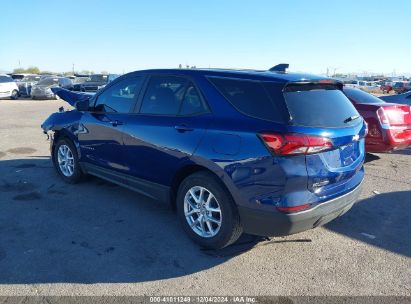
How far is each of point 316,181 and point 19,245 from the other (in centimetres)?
296

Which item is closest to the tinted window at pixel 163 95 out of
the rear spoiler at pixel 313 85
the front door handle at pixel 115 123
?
the front door handle at pixel 115 123

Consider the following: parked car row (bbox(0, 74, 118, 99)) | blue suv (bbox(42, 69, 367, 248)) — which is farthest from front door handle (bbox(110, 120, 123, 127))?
parked car row (bbox(0, 74, 118, 99))

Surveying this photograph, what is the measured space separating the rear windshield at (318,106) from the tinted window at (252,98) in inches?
4.4

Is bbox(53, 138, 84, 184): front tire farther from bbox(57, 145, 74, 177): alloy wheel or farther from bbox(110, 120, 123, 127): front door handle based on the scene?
bbox(110, 120, 123, 127): front door handle

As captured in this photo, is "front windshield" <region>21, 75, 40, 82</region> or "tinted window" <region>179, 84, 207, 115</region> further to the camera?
"front windshield" <region>21, 75, 40, 82</region>

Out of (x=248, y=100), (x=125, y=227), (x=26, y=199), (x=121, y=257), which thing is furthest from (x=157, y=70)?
(x=26, y=199)

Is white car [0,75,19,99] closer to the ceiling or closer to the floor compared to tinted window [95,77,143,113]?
closer to the floor

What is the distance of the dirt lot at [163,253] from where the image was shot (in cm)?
321

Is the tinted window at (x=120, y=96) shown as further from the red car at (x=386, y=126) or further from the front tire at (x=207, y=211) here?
the red car at (x=386, y=126)

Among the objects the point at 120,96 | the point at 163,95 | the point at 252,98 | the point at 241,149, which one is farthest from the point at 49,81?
the point at 241,149

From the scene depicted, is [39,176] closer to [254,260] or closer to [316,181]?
[254,260]

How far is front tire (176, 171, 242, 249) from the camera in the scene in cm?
356

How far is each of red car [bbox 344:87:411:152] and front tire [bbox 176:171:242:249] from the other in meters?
4.41

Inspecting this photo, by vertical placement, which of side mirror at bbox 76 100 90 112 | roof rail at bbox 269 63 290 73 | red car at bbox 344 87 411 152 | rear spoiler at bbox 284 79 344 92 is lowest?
red car at bbox 344 87 411 152
